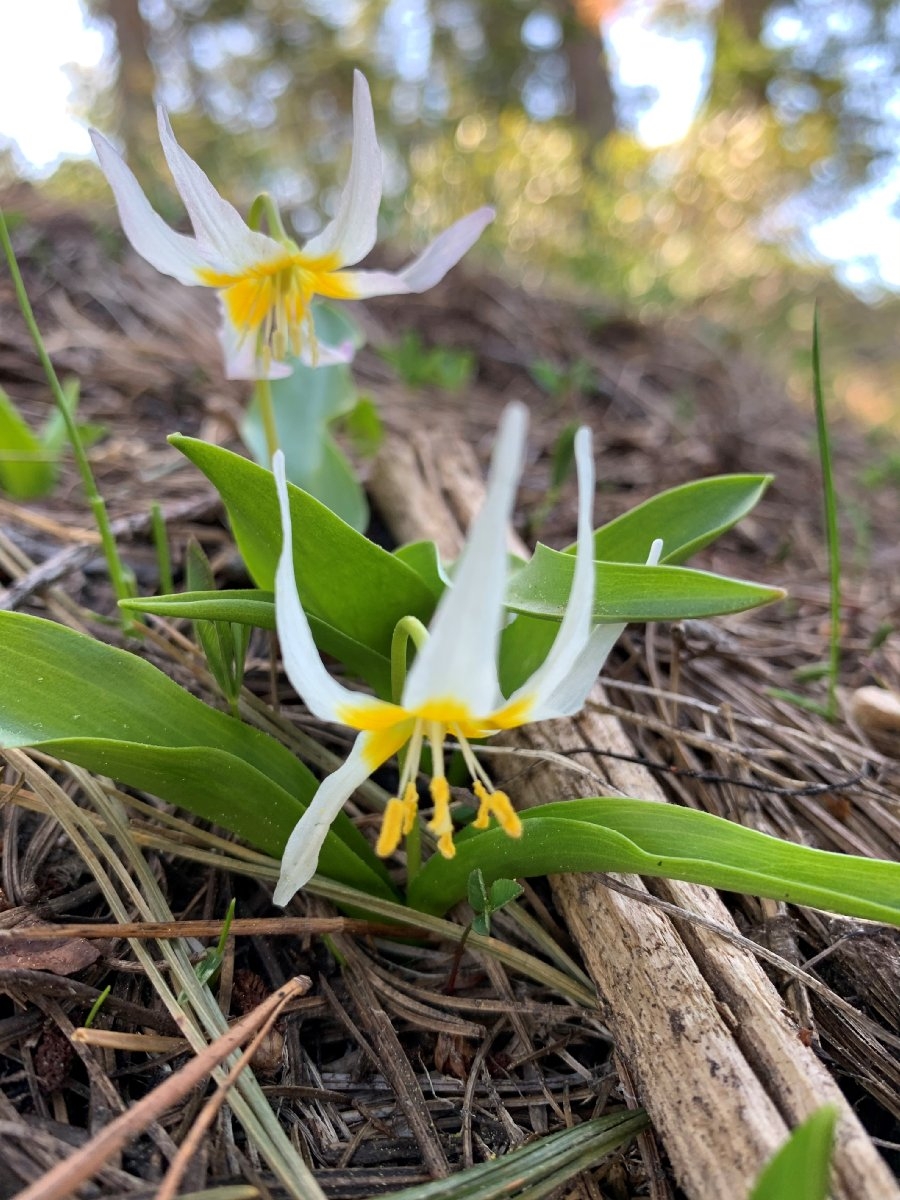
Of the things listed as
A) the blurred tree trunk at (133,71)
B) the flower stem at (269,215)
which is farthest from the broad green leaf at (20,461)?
the blurred tree trunk at (133,71)

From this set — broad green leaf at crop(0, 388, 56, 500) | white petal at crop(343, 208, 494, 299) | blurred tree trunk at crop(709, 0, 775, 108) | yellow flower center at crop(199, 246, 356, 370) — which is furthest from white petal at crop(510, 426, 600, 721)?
blurred tree trunk at crop(709, 0, 775, 108)

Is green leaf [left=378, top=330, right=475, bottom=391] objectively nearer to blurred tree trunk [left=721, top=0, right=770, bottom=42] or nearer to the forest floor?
the forest floor

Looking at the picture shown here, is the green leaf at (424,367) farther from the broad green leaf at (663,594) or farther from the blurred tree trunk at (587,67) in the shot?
the blurred tree trunk at (587,67)

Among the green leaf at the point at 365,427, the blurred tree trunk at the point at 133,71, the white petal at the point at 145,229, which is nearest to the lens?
Result: the white petal at the point at 145,229

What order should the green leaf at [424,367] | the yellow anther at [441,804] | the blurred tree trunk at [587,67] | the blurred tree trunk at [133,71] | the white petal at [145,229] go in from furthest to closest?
the blurred tree trunk at [587,67]
the blurred tree trunk at [133,71]
the green leaf at [424,367]
the white petal at [145,229]
the yellow anther at [441,804]

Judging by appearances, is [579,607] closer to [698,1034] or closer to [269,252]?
[698,1034]

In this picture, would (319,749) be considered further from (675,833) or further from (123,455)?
(123,455)

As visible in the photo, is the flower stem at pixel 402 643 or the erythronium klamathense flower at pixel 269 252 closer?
the flower stem at pixel 402 643

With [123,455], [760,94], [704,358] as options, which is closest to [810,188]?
[760,94]
